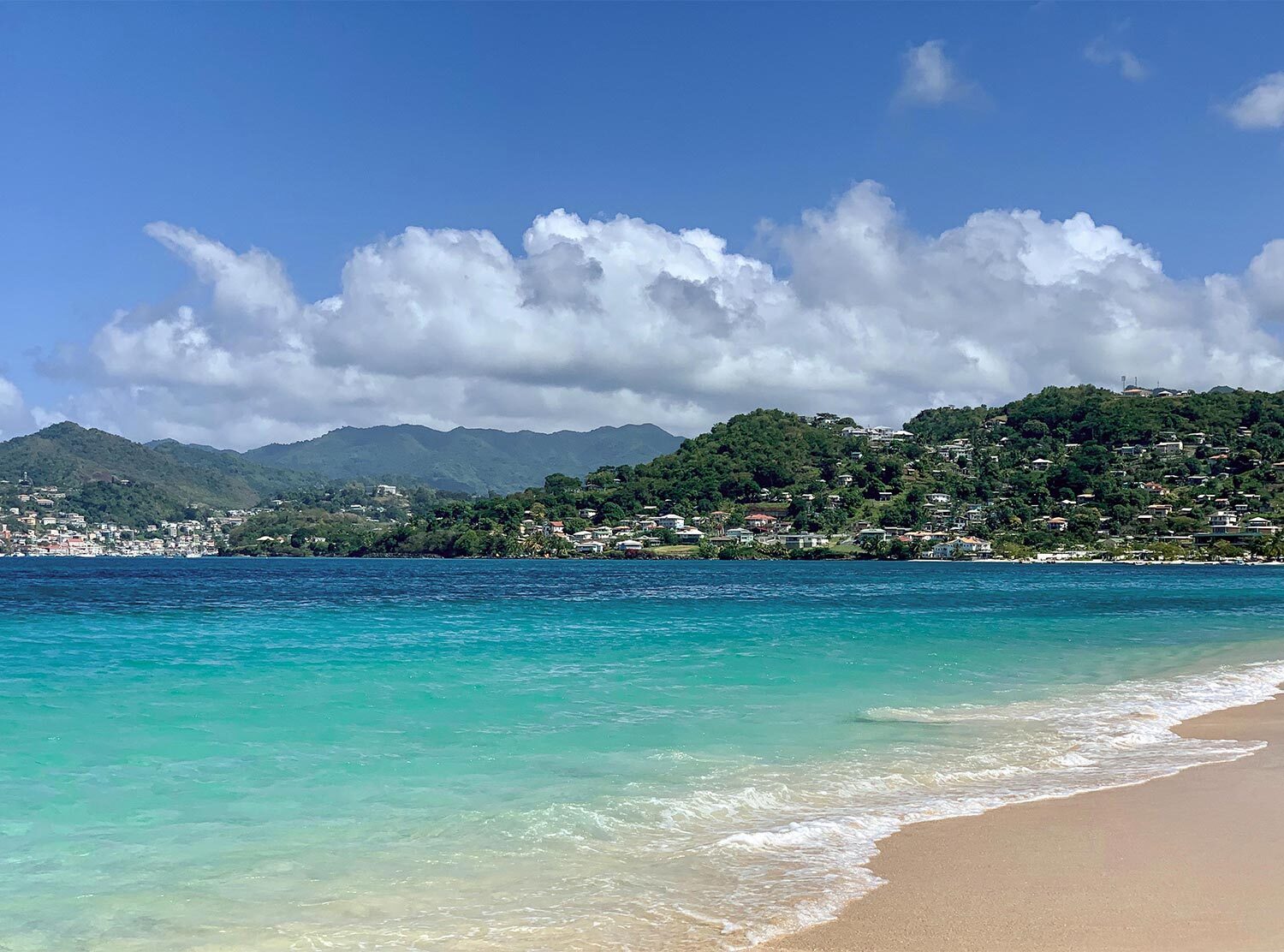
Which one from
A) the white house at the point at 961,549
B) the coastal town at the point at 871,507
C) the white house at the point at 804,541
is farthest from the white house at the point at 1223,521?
the white house at the point at 804,541

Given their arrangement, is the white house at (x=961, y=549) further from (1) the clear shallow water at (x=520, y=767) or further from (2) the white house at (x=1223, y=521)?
(1) the clear shallow water at (x=520, y=767)

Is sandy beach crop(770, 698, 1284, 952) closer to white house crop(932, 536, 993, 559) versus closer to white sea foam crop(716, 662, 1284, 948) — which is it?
white sea foam crop(716, 662, 1284, 948)

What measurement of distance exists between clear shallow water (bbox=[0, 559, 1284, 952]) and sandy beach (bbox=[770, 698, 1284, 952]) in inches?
16.2

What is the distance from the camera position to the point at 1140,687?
17203 millimetres

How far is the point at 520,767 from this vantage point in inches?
430

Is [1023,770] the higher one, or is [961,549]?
[1023,770]

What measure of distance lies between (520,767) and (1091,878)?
19.7 feet

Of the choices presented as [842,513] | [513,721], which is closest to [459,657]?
[513,721]

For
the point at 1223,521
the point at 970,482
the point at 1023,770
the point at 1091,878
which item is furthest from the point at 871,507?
the point at 1091,878

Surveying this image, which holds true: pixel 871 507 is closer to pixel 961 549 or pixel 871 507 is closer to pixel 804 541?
pixel 804 541

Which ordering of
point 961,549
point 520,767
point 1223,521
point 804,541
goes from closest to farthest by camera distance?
point 520,767
point 1223,521
point 961,549
point 804,541

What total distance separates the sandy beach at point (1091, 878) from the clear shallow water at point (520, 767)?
410 mm

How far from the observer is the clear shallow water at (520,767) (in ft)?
21.9

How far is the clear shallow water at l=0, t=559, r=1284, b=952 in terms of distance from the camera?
263 inches
